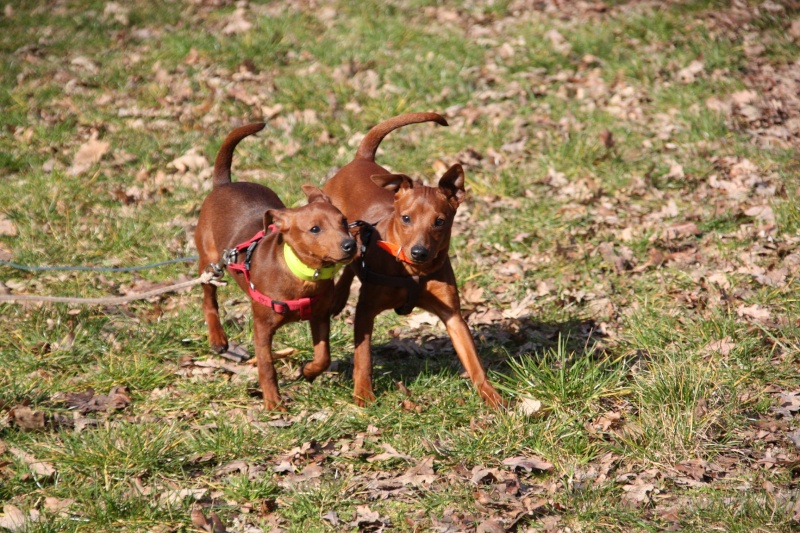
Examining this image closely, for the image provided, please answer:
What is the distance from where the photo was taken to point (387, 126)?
224 inches

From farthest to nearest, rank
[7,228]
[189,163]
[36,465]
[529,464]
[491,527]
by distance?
1. [189,163]
2. [7,228]
3. [36,465]
4. [529,464]
5. [491,527]

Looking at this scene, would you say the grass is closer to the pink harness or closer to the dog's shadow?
the dog's shadow

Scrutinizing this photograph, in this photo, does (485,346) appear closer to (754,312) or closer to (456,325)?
(456,325)

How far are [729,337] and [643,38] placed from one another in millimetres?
5517

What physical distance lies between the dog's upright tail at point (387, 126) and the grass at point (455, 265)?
1.25 meters

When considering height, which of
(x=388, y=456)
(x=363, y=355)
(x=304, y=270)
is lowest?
(x=388, y=456)

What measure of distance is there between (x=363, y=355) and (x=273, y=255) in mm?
788

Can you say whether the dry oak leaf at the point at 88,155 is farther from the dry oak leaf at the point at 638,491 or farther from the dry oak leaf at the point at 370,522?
the dry oak leaf at the point at 638,491

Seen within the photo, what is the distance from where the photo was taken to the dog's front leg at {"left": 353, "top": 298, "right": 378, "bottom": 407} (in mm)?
5059

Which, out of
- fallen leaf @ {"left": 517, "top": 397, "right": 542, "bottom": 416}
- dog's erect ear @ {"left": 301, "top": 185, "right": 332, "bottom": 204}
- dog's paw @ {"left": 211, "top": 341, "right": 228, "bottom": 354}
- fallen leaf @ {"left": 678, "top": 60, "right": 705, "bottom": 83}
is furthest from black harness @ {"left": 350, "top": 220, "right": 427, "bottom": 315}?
fallen leaf @ {"left": 678, "top": 60, "right": 705, "bottom": 83}

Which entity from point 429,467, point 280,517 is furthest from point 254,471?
point 429,467

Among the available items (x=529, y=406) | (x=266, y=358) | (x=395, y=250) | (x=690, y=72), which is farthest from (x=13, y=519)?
(x=690, y=72)

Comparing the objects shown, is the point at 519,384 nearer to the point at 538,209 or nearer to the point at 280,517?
the point at 280,517

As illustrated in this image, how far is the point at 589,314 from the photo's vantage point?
6.09 m
